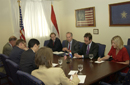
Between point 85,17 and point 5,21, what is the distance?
9.85 feet

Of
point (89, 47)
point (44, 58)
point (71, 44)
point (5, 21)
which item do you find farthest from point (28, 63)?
point (5, 21)

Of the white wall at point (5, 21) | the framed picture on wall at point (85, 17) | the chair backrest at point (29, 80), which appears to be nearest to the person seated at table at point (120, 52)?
the chair backrest at point (29, 80)

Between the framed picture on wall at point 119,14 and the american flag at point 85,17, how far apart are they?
763 millimetres

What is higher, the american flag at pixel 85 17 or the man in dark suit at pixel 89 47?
the american flag at pixel 85 17

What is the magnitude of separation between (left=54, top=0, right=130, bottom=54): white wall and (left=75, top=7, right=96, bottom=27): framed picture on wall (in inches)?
4.8

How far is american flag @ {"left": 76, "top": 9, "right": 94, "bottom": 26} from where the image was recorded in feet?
15.6

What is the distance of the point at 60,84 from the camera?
1.63 metres

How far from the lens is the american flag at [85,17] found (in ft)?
15.6

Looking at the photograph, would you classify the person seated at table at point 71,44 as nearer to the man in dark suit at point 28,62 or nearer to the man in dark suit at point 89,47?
the man in dark suit at point 89,47

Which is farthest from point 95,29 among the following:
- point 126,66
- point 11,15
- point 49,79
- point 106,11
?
point 49,79

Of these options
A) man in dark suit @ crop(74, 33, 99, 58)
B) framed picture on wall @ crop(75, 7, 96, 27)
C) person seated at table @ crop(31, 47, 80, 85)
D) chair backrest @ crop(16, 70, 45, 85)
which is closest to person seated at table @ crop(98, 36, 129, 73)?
man in dark suit @ crop(74, 33, 99, 58)

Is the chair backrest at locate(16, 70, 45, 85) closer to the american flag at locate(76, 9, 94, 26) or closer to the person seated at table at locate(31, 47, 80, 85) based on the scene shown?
the person seated at table at locate(31, 47, 80, 85)

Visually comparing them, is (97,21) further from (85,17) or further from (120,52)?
(120,52)

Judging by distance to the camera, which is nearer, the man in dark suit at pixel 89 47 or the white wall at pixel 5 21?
the man in dark suit at pixel 89 47
